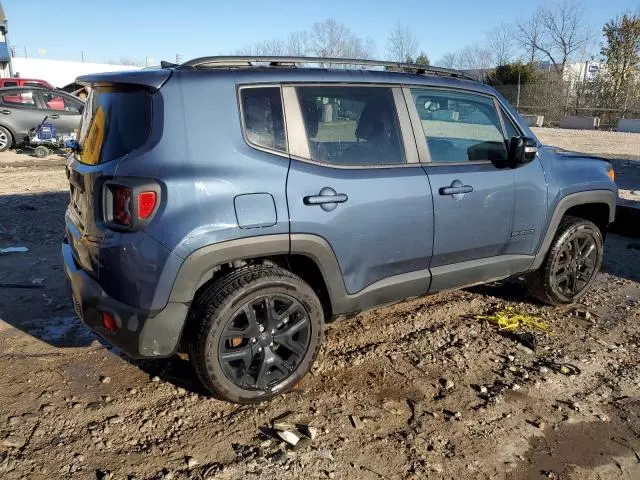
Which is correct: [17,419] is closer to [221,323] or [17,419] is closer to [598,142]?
[221,323]

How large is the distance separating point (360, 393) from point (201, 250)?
4.38 ft

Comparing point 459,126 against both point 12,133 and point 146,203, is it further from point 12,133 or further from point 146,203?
point 12,133

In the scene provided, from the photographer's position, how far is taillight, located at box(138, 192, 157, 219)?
2689 mm

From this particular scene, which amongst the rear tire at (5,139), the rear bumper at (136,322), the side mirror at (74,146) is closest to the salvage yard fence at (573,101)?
the rear tire at (5,139)

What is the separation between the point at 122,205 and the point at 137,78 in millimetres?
694

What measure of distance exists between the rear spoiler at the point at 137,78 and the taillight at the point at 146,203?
0.57 m

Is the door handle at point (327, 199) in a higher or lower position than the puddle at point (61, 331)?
higher

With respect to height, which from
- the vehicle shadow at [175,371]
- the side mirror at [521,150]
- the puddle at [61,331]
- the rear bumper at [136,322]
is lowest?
the vehicle shadow at [175,371]

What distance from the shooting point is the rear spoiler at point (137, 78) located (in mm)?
2842

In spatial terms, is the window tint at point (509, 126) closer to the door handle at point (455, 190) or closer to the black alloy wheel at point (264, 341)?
the door handle at point (455, 190)

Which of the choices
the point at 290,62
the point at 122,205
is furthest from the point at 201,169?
the point at 290,62

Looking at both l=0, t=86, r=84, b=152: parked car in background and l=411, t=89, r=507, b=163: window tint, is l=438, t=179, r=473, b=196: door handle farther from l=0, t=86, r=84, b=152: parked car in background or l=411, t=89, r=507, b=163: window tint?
l=0, t=86, r=84, b=152: parked car in background

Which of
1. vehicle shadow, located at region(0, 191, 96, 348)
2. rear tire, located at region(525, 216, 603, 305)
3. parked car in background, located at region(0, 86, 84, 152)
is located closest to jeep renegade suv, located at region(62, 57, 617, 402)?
rear tire, located at region(525, 216, 603, 305)

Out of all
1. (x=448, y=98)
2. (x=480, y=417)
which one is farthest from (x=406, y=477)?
(x=448, y=98)
